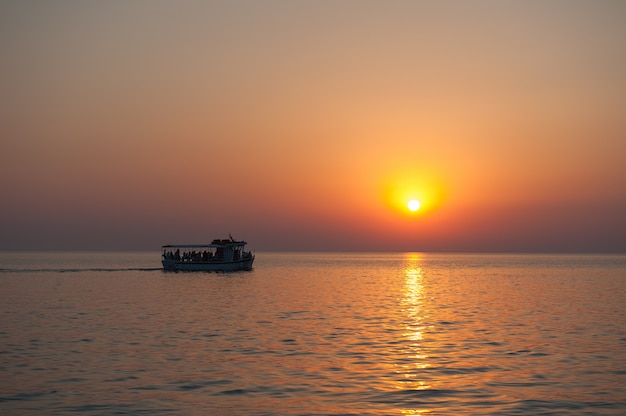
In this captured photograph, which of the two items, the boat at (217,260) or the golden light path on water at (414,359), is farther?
the boat at (217,260)

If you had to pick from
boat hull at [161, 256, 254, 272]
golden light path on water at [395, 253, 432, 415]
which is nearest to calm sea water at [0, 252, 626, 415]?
golden light path on water at [395, 253, 432, 415]

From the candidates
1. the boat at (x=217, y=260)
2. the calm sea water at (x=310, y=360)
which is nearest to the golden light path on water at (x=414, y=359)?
the calm sea water at (x=310, y=360)

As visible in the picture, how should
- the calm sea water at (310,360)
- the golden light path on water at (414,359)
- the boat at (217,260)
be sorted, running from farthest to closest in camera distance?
the boat at (217,260), the golden light path on water at (414,359), the calm sea water at (310,360)

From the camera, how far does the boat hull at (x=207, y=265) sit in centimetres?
12850

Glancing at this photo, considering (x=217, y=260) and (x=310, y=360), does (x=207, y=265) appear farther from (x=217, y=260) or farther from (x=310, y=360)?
(x=310, y=360)

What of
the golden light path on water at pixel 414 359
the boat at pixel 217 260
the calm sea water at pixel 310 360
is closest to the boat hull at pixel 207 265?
the boat at pixel 217 260

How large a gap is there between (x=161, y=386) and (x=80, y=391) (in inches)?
111

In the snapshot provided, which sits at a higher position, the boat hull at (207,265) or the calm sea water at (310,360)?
the boat hull at (207,265)

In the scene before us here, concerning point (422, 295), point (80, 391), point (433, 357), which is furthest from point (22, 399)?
point (422, 295)

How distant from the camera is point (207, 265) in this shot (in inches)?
5069

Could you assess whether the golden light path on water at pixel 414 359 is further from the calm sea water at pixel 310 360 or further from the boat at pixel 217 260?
the boat at pixel 217 260

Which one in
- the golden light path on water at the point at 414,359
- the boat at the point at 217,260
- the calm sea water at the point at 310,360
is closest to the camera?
the calm sea water at the point at 310,360

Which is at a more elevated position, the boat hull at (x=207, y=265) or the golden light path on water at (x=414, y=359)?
the boat hull at (x=207, y=265)

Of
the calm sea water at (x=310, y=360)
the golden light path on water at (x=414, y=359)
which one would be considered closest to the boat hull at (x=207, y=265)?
the calm sea water at (x=310, y=360)
